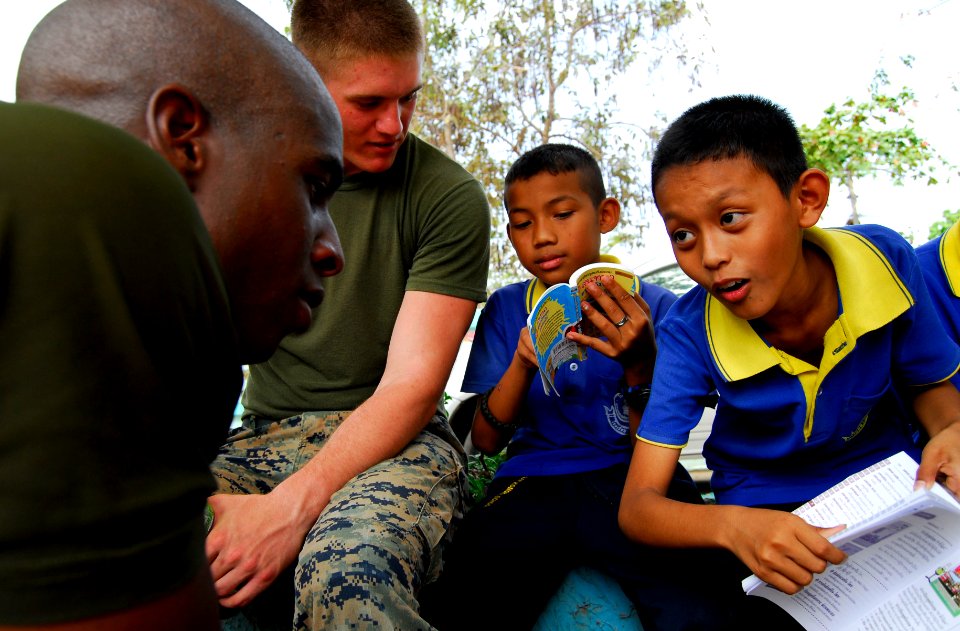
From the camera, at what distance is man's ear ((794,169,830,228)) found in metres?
1.89

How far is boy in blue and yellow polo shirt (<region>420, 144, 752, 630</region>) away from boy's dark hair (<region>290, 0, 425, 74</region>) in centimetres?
67

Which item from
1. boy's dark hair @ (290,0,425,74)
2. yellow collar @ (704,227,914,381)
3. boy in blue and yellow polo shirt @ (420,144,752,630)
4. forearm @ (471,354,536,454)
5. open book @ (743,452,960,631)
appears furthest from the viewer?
forearm @ (471,354,536,454)

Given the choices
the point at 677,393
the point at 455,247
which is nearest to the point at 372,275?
the point at 455,247

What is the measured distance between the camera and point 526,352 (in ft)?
7.45

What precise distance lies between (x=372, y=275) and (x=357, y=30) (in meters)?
0.74

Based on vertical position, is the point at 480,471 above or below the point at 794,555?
below

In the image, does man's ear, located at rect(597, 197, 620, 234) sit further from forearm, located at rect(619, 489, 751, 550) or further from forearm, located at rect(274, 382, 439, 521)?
forearm, located at rect(619, 489, 751, 550)

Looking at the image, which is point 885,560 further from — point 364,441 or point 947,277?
point 364,441

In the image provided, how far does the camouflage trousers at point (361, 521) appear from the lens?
60.4 inches

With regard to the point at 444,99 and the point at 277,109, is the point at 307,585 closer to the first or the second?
the point at 277,109

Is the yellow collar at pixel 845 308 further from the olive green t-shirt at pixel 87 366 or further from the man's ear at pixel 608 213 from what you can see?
the olive green t-shirt at pixel 87 366

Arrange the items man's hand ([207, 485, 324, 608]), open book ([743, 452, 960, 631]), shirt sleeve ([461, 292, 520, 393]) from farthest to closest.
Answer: shirt sleeve ([461, 292, 520, 393]) < man's hand ([207, 485, 324, 608]) < open book ([743, 452, 960, 631])

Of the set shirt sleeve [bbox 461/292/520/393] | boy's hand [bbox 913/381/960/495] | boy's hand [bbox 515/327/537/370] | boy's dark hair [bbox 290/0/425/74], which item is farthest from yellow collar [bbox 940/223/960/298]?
boy's dark hair [bbox 290/0/425/74]

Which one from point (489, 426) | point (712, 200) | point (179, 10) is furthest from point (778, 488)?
point (179, 10)
